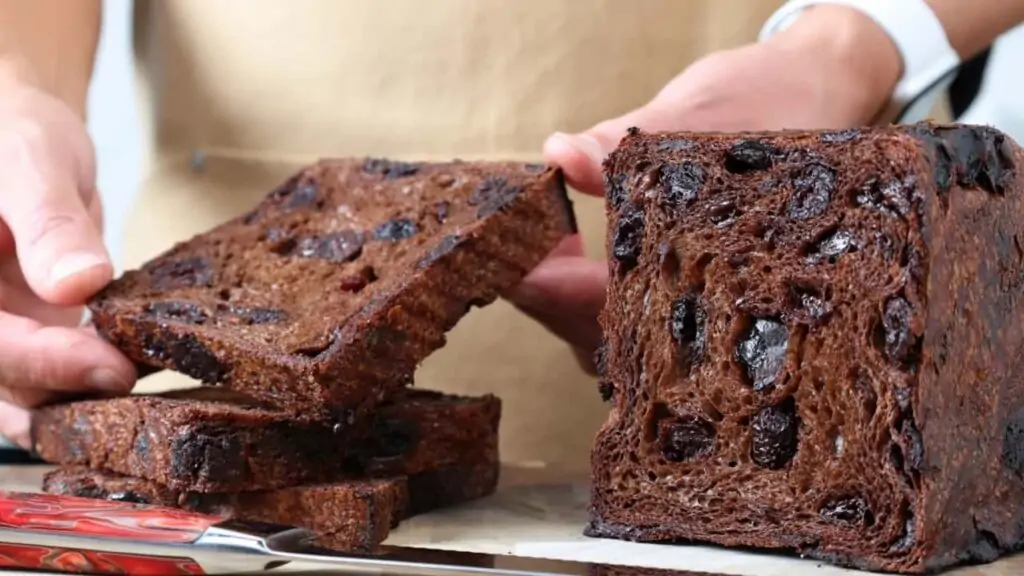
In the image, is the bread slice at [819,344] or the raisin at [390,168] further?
the raisin at [390,168]

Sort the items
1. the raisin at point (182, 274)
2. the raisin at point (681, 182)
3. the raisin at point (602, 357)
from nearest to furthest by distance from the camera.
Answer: the raisin at point (681, 182)
the raisin at point (602, 357)
the raisin at point (182, 274)

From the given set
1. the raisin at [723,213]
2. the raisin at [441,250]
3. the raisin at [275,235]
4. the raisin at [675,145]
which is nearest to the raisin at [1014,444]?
the raisin at [723,213]

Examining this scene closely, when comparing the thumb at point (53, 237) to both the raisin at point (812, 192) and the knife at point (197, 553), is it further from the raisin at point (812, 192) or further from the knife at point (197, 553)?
the raisin at point (812, 192)

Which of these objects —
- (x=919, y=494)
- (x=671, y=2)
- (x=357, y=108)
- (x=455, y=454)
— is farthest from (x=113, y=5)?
(x=919, y=494)

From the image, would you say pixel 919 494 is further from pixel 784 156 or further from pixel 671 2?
pixel 671 2

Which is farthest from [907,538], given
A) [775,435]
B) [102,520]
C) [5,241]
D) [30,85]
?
[30,85]

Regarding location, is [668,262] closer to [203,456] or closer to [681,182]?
[681,182]

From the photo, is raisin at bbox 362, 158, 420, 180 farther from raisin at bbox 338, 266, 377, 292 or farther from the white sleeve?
the white sleeve

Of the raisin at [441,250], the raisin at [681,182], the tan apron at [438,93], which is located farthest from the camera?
the tan apron at [438,93]
